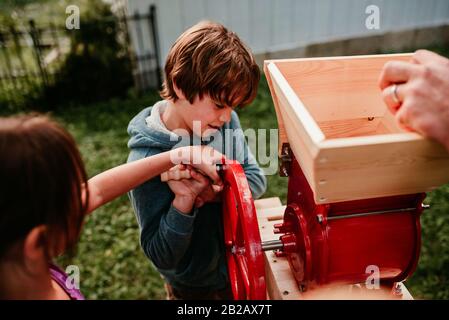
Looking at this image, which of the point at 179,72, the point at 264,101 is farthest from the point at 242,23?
the point at 179,72

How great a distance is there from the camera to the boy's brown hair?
4.88 feet

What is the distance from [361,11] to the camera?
670cm

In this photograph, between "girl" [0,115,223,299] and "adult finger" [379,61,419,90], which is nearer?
"girl" [0,115,223,299]

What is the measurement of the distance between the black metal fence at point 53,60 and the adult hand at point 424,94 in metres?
5.13

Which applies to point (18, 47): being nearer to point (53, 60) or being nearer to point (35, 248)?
point (53, 60)

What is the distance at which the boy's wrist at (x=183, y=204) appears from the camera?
1.51 metres

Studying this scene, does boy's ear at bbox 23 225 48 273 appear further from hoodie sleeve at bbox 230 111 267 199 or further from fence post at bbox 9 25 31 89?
fence post at bbox 9 25 31 89

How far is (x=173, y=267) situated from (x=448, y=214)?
108 inches

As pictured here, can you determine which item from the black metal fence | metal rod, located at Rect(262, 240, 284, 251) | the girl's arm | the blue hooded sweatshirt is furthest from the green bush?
metal rod, located at Rect(262, 240, 284, 251)

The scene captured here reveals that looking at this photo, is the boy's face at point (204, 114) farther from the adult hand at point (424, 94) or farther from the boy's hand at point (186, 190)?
the adult hand at point (424, 94)

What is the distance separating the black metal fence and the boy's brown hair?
14.5ft

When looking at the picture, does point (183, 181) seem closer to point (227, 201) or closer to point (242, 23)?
point (227, 201)

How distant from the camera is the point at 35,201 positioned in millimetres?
950

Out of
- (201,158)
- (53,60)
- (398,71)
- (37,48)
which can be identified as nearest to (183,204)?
(201,158)
